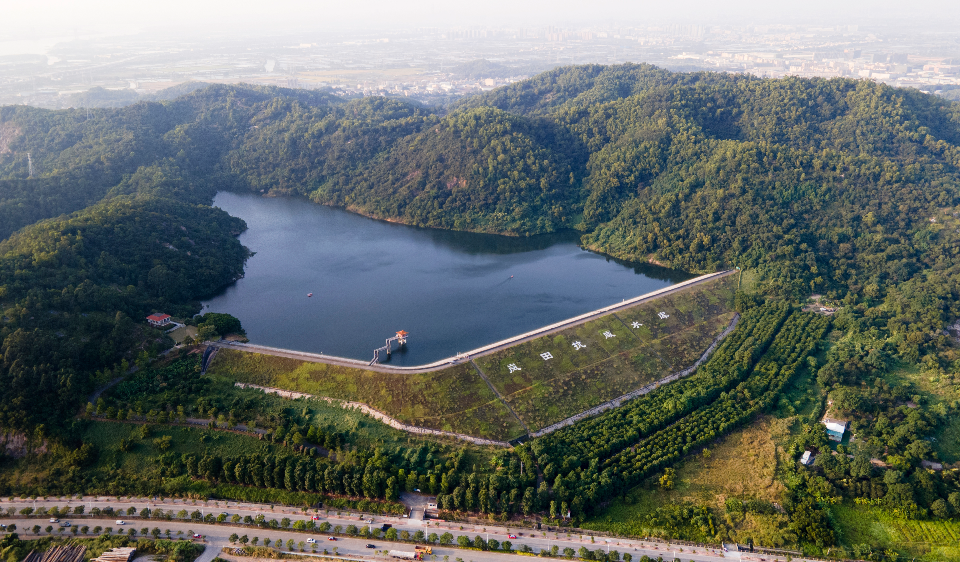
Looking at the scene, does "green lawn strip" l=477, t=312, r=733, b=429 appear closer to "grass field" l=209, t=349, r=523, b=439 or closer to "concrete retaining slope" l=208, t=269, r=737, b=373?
"concrete retaining slope" l=208, t=269, r=737, b=373

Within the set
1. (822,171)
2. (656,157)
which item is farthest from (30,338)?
(822,171)

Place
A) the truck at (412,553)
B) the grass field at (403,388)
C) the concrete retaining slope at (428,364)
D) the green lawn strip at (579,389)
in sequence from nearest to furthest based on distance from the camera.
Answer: the truck at (412,553) < the grass field at (403,388) < the green lawn strip at (579,389) < the concrete retaining slope at (428,364)

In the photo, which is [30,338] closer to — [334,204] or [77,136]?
[334,204]

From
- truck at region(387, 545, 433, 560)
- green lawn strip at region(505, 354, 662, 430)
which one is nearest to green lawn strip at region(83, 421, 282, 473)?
truck at region(387, 545, 433, 560)

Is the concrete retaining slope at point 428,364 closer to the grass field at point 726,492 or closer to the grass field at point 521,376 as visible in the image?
the grass field at point 521,376

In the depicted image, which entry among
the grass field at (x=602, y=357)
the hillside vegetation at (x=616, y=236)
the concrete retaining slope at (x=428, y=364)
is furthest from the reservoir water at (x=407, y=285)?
the grass field at (x=602, y=357)

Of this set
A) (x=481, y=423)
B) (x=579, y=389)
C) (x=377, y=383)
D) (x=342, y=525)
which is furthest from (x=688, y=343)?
(x=342, y=525)
